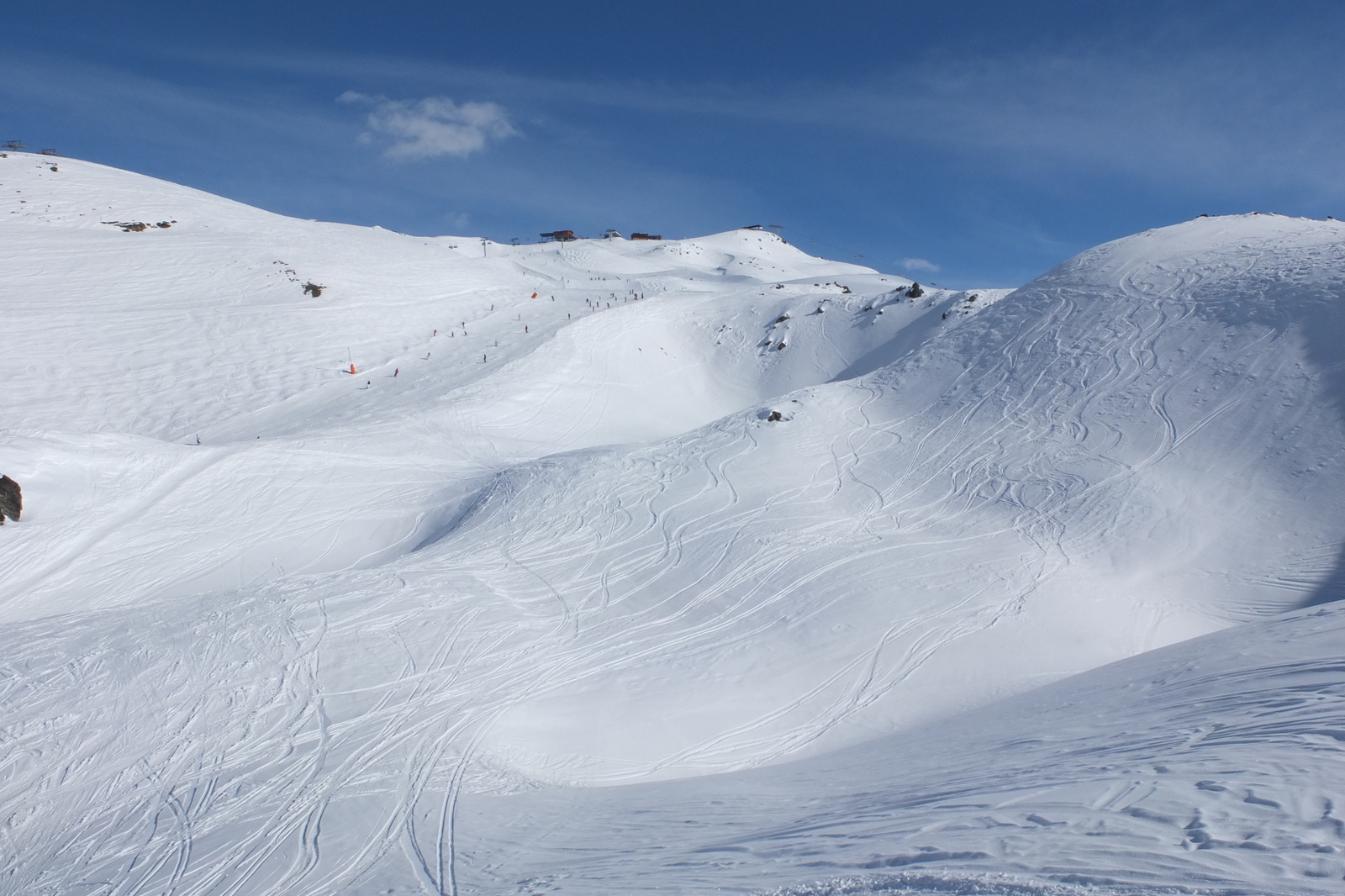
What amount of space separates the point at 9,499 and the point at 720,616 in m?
14.6

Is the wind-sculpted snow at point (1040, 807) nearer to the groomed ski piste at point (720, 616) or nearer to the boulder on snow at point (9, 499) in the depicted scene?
the groomed ski piste at point (720, 616)

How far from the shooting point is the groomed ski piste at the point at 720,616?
5281mm

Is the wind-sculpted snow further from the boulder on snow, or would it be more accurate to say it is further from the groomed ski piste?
the boulder on snow

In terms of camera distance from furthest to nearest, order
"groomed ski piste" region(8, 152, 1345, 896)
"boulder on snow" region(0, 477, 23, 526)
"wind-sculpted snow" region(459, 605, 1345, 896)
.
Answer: "boulder on snow" region(0, 477, 23, 526) → "groomed ski piste" region(8, 152, 1345, 896) → "wind-sculpted snow" region(459, 605, 1345, 896)

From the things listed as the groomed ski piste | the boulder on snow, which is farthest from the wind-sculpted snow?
the boulder on snow

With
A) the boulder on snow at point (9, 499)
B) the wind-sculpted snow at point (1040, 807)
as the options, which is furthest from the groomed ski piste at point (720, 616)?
the boulder on snow at point (9, 499)

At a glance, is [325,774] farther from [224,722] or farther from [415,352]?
[415,352]

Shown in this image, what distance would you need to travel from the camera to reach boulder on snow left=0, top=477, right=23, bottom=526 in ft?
45.9

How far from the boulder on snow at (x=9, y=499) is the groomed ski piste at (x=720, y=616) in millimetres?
213

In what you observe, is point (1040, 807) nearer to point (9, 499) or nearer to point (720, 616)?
point (720, 616)

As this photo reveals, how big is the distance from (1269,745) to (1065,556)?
829cm

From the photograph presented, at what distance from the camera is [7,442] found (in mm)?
15531

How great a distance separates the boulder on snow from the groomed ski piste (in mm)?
213

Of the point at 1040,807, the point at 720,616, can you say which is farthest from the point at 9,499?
the point at 1040,807
